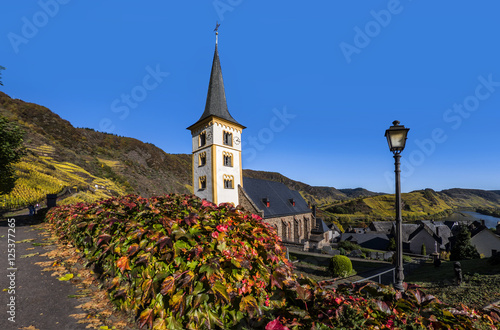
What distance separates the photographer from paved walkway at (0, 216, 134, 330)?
3244 millimetres

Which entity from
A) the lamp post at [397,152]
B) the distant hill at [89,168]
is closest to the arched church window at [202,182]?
the distant hill at [89,168]

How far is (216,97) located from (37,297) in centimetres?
2558

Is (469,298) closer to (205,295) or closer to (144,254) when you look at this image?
(205,295)

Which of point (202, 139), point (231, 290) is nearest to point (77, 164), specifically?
point (202, 139)

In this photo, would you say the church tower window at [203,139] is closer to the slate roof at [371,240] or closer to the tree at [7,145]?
the tree at [7,145]

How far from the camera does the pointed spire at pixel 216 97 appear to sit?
26522 millimetres

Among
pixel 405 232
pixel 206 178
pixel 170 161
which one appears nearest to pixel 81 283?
pixel 206 178

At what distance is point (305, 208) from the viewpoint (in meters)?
41.4

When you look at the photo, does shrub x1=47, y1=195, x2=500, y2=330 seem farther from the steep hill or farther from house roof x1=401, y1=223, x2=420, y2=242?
house roof x1=401, y1=223, x2=420, y2=242

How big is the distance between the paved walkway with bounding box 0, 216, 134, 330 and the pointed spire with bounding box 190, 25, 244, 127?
874 inches

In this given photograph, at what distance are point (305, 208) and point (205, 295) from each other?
134 ft

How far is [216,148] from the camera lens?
2492 cm

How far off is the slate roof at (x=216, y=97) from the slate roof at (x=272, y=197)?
10.1 meters

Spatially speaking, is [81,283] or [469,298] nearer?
[81,283]
